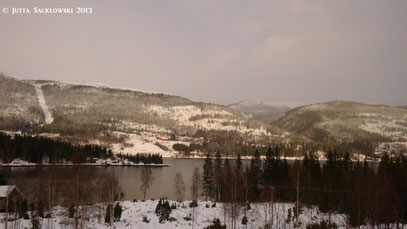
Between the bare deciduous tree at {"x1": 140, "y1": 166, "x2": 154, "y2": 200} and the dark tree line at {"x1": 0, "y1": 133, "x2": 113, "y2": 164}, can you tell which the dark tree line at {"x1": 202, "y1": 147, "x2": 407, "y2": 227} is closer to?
the bare deciduous tree at {"x1": 140, "y1": 166, "x2": 154, "y2": 200}

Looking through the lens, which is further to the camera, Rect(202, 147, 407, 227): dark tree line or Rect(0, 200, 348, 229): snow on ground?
Rect(202, 147, 407, 227): dark tree line

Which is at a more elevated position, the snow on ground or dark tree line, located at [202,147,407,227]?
dark tree line, located at [202,147,407,227]

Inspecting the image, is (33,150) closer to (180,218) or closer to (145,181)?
(145,181)

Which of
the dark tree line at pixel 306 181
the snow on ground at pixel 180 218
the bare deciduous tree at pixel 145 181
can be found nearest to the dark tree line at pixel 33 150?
the bare deciduous tree at pixel 145 181

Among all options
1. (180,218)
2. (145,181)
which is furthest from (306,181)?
(145,181)

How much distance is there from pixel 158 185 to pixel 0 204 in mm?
53338

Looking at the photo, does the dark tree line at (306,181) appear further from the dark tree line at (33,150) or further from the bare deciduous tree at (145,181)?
the dark tree line at (33,150)

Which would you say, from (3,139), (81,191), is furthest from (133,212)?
(3,139)

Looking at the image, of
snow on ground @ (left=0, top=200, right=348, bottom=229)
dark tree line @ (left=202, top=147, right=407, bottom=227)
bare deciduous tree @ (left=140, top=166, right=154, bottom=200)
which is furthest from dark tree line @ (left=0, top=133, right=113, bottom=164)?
snow on ground @ (left=0, top=200, right=348, bottom=229)

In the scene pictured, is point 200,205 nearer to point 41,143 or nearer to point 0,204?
point 0,204

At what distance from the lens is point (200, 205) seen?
5853 centimetres

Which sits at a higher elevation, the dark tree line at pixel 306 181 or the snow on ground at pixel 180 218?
the dark tree line at pixel 306 181

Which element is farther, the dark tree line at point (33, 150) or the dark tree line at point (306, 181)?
the dark tree line at point (33, 150)

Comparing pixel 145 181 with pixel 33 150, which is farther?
pixel 33 150
